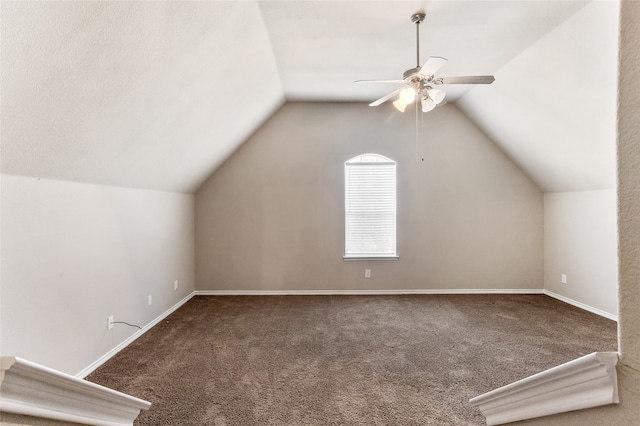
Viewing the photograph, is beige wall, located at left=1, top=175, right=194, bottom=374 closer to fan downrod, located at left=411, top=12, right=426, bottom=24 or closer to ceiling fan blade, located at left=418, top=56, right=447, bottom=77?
ceiling fan blade, located at left=418, top=56, right=447, bottom=77

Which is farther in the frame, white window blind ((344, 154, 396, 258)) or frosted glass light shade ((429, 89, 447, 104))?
white window blind ((344, 154, 396, 258))

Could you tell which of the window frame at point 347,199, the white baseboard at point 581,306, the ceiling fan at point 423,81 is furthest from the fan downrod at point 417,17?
the white baseboard at point 581,306

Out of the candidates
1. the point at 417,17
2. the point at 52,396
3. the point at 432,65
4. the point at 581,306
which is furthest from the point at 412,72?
the point at 581,306

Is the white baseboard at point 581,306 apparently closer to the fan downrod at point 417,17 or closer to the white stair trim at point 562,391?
the fan downrod at point 417,17

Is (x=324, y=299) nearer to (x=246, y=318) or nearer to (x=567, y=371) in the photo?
(x=246, y=318)

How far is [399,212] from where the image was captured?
197 inches

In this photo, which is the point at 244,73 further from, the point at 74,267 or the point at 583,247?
the point at 583,247

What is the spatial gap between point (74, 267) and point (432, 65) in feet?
10.1

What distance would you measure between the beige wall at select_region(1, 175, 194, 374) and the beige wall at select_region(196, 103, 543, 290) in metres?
1.48

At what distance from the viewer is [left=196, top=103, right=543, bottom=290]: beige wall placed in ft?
16.4

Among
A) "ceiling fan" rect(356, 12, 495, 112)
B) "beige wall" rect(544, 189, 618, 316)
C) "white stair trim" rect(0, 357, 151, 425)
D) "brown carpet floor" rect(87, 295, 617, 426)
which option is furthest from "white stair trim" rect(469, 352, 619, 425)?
"beige wall" rect(544, 189, 618, 316)

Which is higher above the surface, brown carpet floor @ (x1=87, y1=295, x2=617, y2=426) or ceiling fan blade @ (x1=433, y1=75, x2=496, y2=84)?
ceiling fan blade @ (x1=433, y1=75, x2=496, y2=84)

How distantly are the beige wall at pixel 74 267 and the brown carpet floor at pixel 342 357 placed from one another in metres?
0.38

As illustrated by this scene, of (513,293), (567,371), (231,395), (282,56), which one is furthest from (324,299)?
(567,371)
